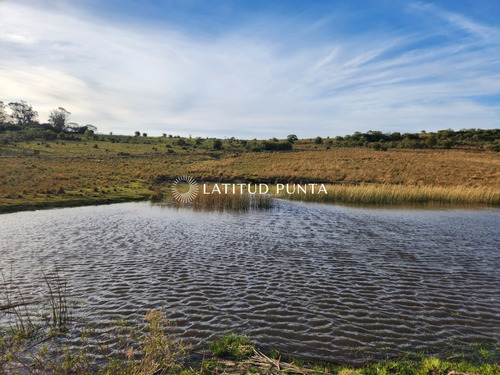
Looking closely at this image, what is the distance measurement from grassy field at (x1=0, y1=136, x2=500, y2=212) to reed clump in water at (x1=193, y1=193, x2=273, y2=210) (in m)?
6.64

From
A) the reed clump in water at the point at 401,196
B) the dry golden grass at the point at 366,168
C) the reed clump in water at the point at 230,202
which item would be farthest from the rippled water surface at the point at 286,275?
the dry golden grass at the point at 366,168

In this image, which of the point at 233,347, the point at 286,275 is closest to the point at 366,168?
the point at 286,275

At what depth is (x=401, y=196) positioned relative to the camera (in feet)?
104

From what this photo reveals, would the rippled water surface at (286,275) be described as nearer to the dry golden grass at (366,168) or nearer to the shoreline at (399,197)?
the shoreline at (399,197)

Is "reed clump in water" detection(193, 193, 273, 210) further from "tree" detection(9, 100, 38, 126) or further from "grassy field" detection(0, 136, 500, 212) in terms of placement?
"tree" detection(9, 100, 38, 126)

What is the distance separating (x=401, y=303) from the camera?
855 cm

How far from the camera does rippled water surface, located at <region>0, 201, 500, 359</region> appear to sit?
713 centimetres

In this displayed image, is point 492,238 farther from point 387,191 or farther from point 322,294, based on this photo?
point 387,191

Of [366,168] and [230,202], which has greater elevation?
[366,168]

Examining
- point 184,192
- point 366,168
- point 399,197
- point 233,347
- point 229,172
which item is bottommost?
point 184,192

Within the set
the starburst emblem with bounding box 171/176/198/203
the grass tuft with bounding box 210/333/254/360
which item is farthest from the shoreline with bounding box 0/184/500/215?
the grass tuft with bounding box 210/333/254/360

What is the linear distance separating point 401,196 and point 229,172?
78.7 ft

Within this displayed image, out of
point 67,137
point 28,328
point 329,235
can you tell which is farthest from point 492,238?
point 67,137

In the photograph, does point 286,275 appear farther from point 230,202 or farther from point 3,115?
point 3,115
